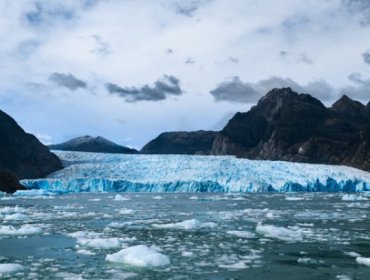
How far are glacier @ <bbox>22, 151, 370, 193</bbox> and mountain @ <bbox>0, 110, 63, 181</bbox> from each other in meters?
13.6

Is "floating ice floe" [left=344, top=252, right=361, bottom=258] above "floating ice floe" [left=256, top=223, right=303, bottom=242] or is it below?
below

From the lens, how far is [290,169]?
47.9 metres

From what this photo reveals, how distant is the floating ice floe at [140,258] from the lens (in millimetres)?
9586

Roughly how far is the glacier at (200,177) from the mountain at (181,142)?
367ft

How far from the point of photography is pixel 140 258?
9.62m

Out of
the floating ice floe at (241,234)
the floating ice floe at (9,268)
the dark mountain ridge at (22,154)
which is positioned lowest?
the floating ice floe at (9,268)

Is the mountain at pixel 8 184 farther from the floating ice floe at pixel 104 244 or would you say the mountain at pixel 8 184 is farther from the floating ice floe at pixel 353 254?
the floating ice floe at pixel 353 254

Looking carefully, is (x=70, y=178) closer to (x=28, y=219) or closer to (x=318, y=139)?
(x=28, y=219)

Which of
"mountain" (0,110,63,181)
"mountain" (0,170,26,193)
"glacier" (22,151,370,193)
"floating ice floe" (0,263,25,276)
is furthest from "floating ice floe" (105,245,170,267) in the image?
"mountain" (0,110,63,181)

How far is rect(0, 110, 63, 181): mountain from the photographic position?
63.9 meters

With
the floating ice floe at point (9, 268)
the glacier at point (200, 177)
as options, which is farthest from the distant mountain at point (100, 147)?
the floating ice floe at point (9, 268)

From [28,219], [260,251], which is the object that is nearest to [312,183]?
[28,219]

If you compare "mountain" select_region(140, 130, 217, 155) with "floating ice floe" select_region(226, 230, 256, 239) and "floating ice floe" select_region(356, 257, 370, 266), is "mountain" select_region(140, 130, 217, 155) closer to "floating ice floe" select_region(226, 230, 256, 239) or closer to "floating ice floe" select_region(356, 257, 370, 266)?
"floating ice floe" select_region(226, 230, 256, 239)

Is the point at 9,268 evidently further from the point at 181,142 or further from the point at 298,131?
the point at 181,142
